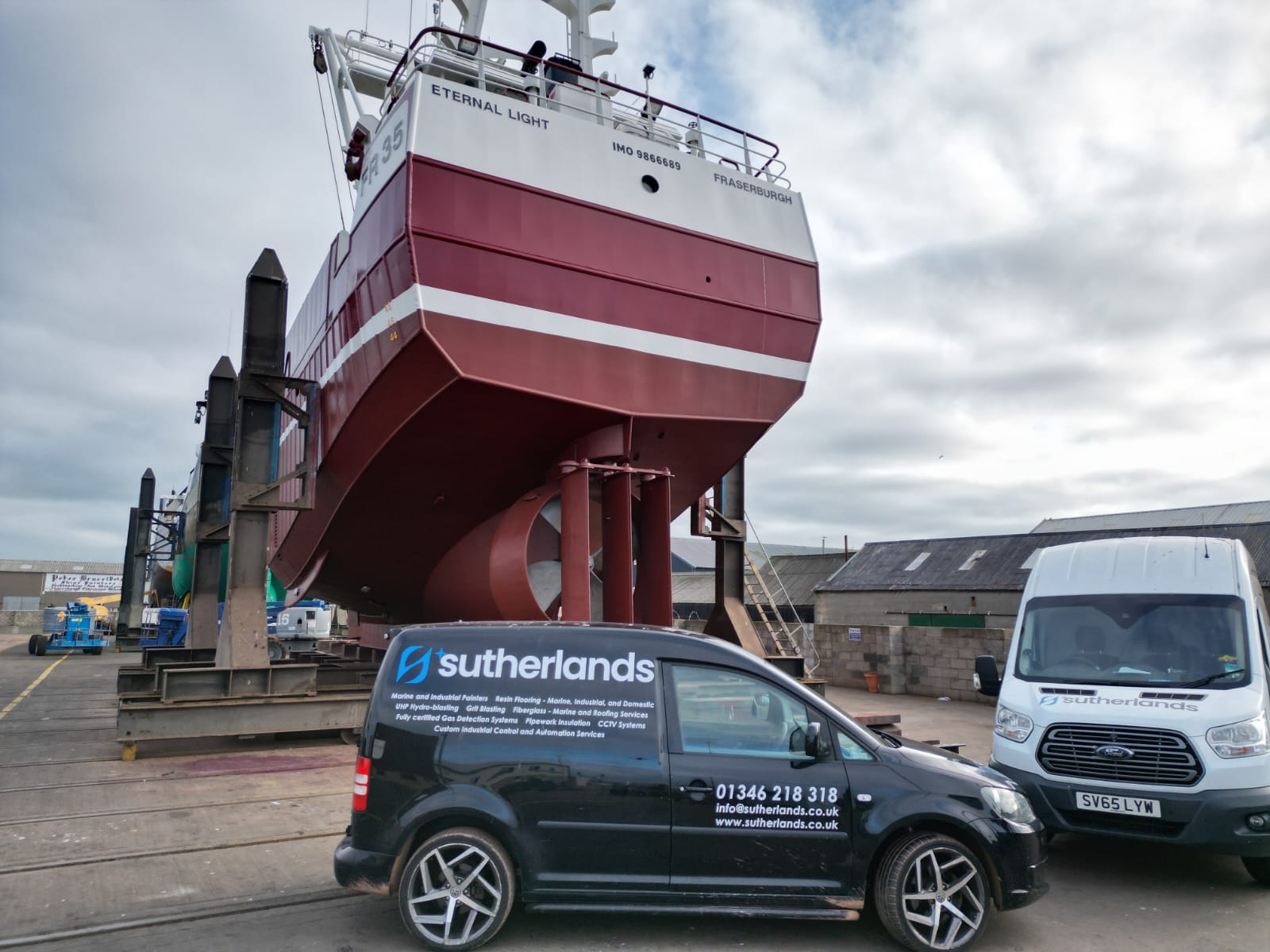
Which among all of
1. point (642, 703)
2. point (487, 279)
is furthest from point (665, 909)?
point (487, 279)

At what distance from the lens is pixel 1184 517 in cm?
4297

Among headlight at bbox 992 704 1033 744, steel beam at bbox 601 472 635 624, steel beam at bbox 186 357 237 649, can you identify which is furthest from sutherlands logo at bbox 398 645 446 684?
steel beam at bbox 186 357 237 649

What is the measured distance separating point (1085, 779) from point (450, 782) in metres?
4.02

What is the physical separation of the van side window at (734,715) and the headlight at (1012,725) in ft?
7.63

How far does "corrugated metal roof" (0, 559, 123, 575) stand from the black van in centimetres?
8489

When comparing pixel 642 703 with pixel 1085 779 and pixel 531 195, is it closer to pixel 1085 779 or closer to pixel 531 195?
pixel 1085 779

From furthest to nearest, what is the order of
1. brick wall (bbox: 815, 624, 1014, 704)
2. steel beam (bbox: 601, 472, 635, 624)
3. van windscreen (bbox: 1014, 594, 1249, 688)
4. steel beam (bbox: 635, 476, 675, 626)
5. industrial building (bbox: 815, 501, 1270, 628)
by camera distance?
industrial building (bbox: 815, 501, 1270, 628) < brick wall (bbox: 815, 624, 1014, 704) < steel beam (bbox: 635, 476, 675, 626) < steel beam (bbox: 601, 472, 635, 624) < van windscreen (bbox: 1014, 594, 1249, 688)

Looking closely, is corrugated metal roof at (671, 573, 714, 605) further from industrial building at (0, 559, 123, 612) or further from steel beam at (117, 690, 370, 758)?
industrial building at (0, 559, 123, 612)

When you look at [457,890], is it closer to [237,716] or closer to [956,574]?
[237,716]

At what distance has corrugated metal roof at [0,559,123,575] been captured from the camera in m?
78.2

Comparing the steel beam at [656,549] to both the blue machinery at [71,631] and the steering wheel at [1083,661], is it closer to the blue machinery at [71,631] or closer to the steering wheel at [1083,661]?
the steering wheel at [1083,661]

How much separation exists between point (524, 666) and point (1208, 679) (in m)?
4.56

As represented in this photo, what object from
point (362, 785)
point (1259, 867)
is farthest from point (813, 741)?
point (1259, 867)

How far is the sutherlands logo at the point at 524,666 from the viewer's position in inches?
171
